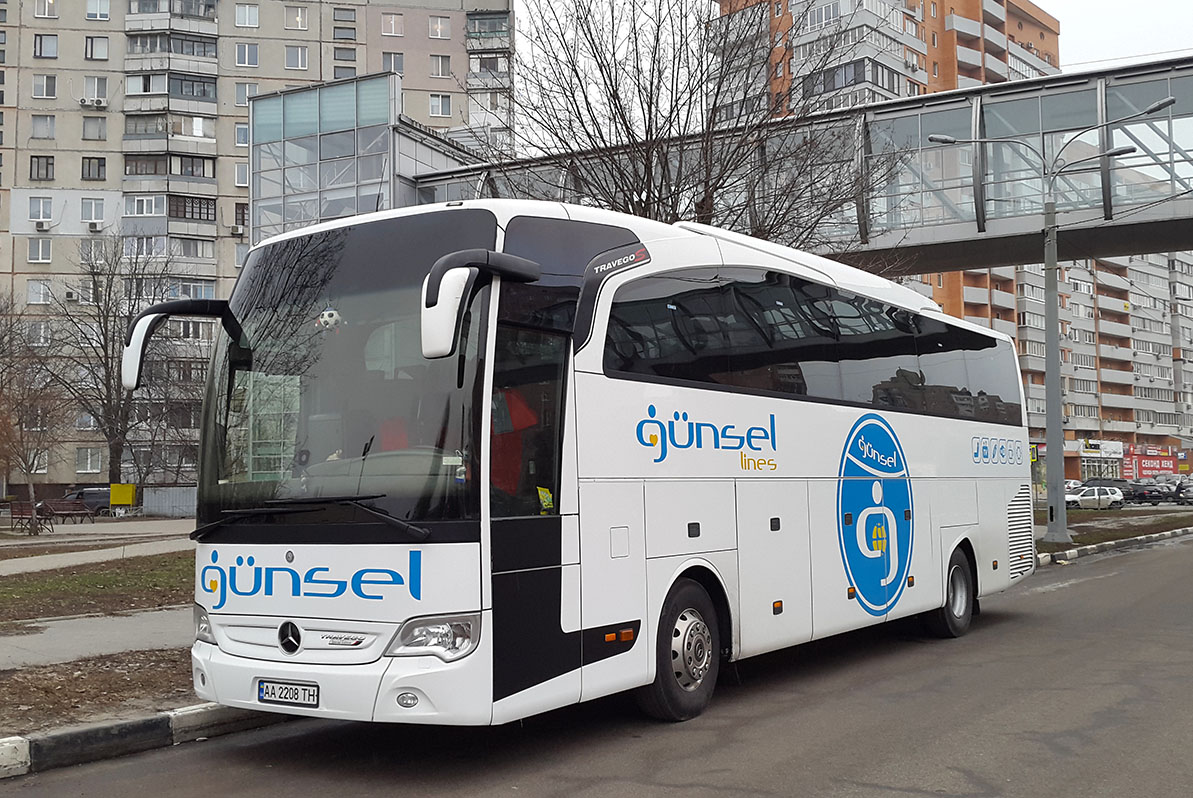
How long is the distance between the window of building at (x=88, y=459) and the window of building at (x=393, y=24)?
1305 inches

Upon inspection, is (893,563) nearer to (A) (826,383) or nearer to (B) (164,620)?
(A) (826,383)

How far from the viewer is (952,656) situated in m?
11.2

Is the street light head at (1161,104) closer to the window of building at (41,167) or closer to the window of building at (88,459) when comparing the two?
the window of building at (88,459)

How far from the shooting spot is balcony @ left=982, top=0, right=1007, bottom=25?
300 feet

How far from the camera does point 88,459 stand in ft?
230

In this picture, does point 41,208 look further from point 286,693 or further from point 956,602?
point 286,693

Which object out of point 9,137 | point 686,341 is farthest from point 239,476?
point 9,137

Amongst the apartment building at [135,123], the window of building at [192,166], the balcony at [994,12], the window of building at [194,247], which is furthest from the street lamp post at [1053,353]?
the balcony at [994,12]

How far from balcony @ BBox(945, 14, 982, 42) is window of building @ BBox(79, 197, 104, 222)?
61.4m

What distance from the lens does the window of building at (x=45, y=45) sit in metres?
75.9

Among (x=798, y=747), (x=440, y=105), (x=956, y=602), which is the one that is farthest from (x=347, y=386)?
(x=440, y=105)

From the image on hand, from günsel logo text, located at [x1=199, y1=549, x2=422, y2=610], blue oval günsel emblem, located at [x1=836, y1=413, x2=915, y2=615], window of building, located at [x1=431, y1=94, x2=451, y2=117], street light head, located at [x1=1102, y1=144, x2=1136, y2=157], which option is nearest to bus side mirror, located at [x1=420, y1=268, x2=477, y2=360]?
günsel logo text, located at [x1=199, y1=549, x2=422, y2=610]

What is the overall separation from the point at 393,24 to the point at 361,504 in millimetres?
78208

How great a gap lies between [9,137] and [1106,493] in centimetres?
6824
